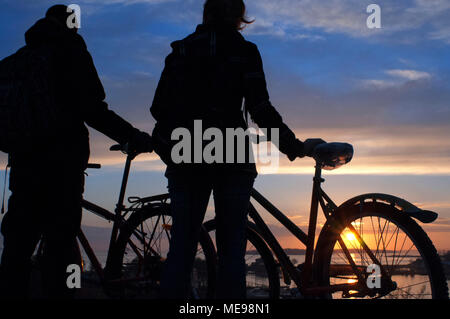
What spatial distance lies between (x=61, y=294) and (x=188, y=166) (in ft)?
3.71

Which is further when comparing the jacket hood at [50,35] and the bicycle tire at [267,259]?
the bicycle tire at [267,259]

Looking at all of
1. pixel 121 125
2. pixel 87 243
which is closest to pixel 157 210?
pixel 87 243

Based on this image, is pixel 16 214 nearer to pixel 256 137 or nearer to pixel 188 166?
pixel 188 166

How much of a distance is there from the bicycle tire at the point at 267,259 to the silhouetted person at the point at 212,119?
152cm

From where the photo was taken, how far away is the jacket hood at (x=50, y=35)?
3.18 m

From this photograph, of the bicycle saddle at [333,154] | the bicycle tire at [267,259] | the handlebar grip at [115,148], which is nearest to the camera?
the bicycle saddle at [333,154]

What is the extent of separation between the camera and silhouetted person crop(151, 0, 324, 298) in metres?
3.04

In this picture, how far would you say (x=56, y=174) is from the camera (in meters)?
3.03

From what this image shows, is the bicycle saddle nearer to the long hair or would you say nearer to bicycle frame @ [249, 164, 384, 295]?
bicycle frame @ [249, 164, 384, 295]

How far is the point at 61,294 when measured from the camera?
325 centimetres

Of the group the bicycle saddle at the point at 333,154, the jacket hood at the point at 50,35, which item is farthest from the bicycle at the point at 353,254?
the jacket hood at the point at 50,35

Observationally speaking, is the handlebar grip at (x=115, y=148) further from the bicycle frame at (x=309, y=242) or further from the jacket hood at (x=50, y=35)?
the jacket hood at (x=50, y=35)

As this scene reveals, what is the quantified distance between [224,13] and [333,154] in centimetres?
125

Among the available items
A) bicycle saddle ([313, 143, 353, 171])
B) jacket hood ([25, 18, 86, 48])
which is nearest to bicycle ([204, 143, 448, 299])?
bicycle saddle ([313, 143, 353, 171])
